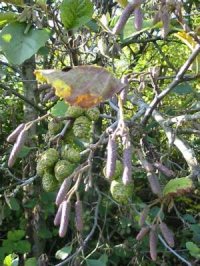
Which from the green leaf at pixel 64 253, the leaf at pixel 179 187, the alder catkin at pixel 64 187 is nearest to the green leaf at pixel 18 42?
the alder catkin at pixel 64 187

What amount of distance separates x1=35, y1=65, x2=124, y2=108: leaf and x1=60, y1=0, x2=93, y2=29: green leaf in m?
0.59

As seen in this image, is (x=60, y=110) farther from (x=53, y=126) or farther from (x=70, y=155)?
(x=70, y=155)

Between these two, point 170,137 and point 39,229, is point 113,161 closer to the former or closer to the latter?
point 170,137

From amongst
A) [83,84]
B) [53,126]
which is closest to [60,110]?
[53,126]

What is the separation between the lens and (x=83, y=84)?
80 cm

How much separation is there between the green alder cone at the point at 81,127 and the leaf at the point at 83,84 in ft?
1.28

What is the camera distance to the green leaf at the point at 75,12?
1360mm

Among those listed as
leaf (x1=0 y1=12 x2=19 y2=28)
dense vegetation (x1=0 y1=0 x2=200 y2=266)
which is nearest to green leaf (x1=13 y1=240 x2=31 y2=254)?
dense vegetation (x1=0 y1=0 x2=200 y2=266)

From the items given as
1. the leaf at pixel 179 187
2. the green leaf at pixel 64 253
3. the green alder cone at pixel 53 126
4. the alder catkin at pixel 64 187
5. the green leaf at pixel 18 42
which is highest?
the green leaf at pixel 18 42

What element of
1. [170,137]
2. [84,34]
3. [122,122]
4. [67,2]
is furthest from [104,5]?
[122,122]

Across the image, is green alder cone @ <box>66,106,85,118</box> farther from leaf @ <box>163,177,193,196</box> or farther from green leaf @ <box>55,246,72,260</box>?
green leaf @ <box>55,246,72,260</box>

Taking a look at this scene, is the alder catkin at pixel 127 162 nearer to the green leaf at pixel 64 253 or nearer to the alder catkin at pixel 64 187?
the alder catkin at pixel 64 187

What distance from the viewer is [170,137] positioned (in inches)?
49.3

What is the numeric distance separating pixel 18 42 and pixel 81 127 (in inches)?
12.0
